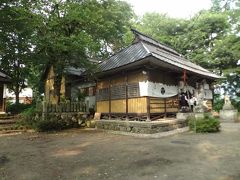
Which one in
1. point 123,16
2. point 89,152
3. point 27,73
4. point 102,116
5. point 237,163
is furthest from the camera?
point 27,73

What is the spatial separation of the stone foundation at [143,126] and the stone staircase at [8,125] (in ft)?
18.9

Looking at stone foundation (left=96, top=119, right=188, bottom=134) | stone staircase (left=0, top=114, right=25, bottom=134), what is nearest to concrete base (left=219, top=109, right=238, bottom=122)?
stone foundation (left=96, top=119, right=188, bottom=134)

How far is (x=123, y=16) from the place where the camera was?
74.9 ft

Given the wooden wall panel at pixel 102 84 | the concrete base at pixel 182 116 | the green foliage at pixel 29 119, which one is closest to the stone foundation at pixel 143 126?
the concrete base at pixel 182 116

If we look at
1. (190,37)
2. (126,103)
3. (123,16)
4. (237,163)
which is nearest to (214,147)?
(237,163)

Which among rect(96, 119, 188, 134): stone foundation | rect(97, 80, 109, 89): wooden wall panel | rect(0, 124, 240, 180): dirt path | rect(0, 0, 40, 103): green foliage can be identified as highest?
rect(0, 0, 40, 103): green foliage

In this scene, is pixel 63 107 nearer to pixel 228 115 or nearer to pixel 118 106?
pixel 118 106

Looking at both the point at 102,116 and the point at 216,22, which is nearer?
the point at 102,116

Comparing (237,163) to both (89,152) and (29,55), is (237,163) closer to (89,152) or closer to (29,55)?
(89,152)

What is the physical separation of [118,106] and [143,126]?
4.06 meters

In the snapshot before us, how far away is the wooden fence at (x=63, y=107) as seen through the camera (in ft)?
54.8

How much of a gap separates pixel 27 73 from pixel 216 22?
23715 mm

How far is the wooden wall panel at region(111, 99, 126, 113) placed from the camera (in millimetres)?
17837

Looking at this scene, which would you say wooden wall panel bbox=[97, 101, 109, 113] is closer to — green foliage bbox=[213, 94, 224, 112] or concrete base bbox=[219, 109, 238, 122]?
concrete base bbox=[219, 109, 238, 122]
